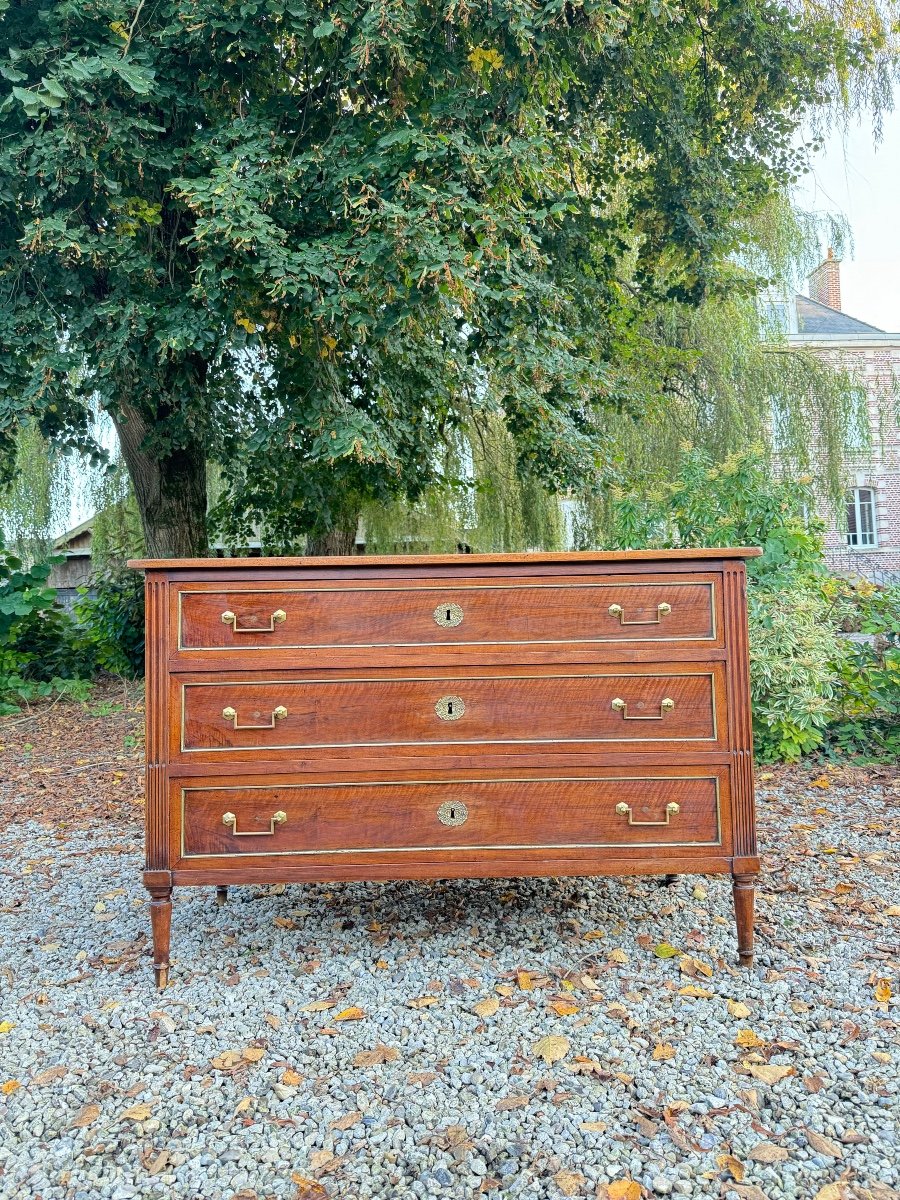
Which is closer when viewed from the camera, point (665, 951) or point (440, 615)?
point (440, 615)

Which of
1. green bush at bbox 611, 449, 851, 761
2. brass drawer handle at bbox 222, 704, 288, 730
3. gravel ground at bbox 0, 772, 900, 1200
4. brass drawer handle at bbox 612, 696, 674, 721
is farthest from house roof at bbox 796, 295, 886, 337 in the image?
brass drawer handle at bbox 222, 704, 288, 730

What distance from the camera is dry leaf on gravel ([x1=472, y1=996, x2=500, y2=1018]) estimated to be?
7.62 feet

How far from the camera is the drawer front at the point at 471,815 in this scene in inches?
99.6

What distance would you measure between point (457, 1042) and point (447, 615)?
1.17 metres

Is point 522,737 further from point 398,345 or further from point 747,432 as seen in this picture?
point 747,432

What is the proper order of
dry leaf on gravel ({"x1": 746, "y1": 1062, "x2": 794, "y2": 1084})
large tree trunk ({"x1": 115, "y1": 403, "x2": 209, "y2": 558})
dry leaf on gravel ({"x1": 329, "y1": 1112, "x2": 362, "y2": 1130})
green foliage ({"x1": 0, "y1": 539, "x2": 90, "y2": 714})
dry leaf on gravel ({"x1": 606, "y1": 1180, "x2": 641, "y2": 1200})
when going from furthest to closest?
green foliage ({"x1": 0, "y1": 539, "x2": 90, "y2": 714})
large tree trunk ({"x1": 115, "y1": 403, "x2": 209, "y2": 558})
dry leaf on gravel ({"x1": 746, "y1": 1062, "x2": 794, "y2": 1084})
dry leaf on gravel ({"x1": 329, "y1": 1112, "x2": 362, "y2": 1130})
dry leaf on gravel ({"x1": 606, "y1": 1180, "x2": 641, "y2": 1200})

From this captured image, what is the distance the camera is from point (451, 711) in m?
2.55

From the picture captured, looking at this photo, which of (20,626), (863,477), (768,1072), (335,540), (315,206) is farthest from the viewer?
(863,477)

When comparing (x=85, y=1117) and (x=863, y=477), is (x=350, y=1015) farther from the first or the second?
(x=863, y=477)

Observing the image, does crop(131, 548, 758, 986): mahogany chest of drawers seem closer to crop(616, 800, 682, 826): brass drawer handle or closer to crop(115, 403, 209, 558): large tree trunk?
crop(616, 800, 682, 826): brass drawer handle

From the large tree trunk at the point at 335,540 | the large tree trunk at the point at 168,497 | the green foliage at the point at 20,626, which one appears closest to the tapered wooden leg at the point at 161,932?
the large tree trunk at the point at 168,497

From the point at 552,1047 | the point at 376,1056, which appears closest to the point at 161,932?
the point at 376,1056

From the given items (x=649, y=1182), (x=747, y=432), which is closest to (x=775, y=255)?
(x=747, y=432)

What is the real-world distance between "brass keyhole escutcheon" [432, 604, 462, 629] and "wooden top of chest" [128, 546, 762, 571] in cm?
13
